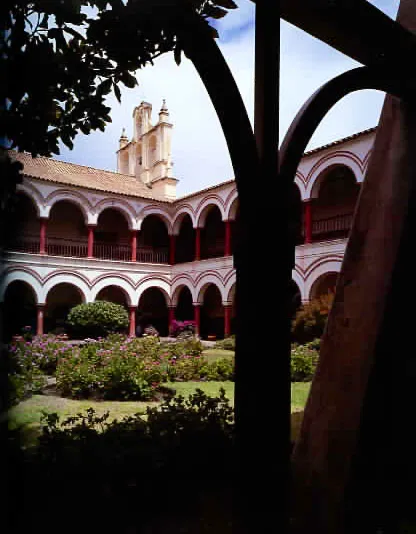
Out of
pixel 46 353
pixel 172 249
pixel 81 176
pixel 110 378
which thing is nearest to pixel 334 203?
pixel 172 249

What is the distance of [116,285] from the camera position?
Answer: 2261 centimetres

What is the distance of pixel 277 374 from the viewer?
2.25 metres

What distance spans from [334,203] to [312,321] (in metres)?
7.22

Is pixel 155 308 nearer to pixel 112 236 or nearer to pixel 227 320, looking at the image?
pixel 112 236

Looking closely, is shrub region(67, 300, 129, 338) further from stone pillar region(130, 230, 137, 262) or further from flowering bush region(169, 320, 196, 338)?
stone pillar region(130, 230, 137, 262)

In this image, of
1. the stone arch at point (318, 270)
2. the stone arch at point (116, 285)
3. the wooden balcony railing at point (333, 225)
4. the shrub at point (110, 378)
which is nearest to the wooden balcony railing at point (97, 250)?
the stone arch at point (116, 285)

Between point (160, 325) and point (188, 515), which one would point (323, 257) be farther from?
point (188, 515)

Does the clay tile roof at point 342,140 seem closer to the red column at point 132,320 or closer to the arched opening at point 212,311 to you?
the arched opening at point 212,311

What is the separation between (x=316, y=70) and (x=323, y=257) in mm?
14877

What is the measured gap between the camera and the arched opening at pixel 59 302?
23.1m

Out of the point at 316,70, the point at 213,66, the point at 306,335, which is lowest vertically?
the point at 306,335

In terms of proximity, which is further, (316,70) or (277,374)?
(316,70)

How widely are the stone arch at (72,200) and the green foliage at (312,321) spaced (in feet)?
36.0

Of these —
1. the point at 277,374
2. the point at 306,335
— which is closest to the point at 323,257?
the point at 306,335
